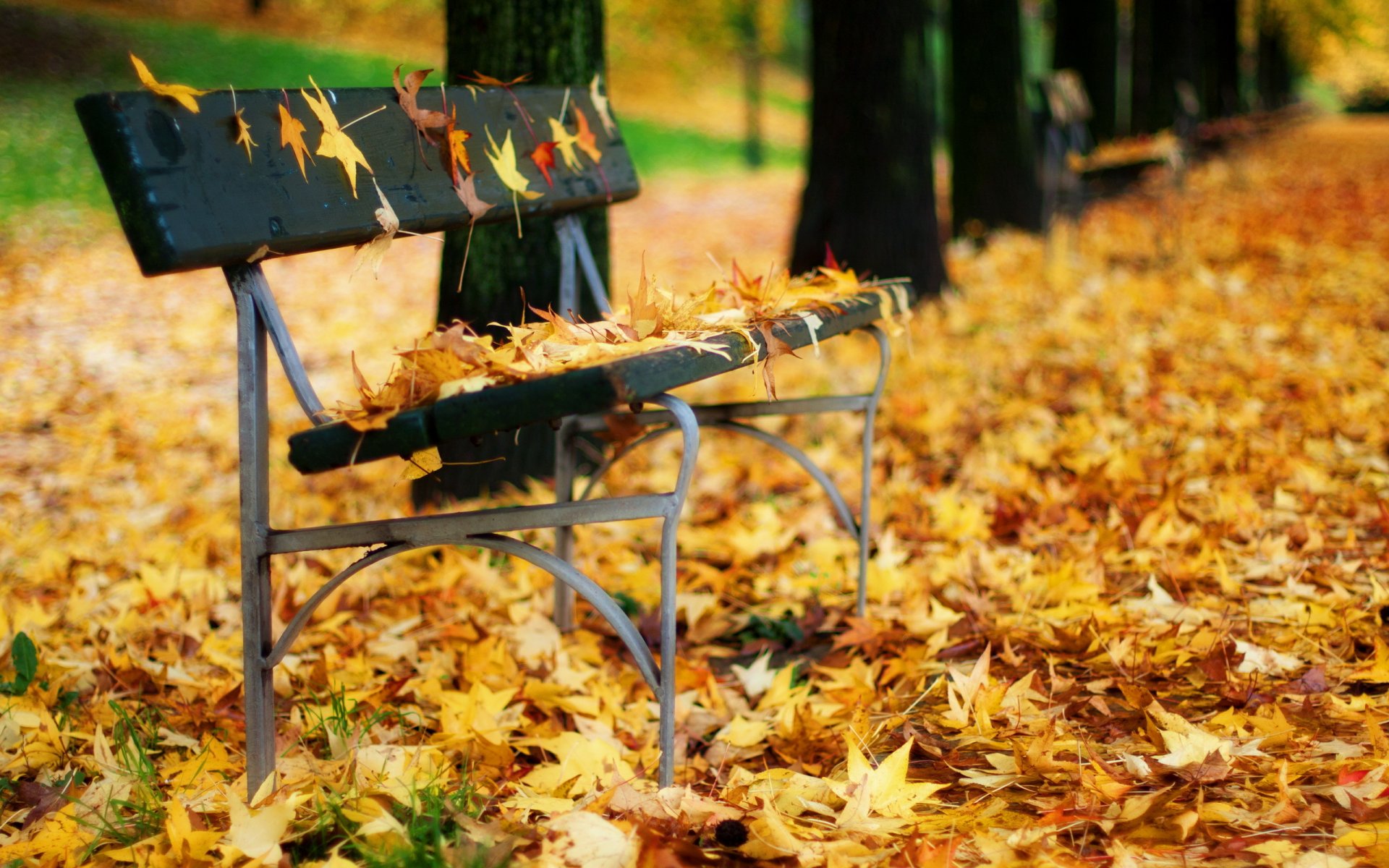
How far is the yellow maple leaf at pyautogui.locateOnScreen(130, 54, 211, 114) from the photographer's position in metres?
1.55

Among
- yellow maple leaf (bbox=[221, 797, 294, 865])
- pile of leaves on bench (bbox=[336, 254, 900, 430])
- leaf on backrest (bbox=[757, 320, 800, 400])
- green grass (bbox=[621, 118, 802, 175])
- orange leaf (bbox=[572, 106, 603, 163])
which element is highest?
green grass (bbox=[621, 118, 802, 175])

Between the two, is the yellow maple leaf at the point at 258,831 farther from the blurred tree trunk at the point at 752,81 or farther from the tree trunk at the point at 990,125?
the blurred tree trunk at the point at 752,81

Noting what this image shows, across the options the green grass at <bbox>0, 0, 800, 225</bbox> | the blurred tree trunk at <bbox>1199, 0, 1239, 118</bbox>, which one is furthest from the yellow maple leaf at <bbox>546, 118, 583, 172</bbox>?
the blurred tree trunk at <bbox>1199, 0, 1239, 118</bbox>

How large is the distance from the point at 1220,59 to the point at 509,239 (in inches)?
703

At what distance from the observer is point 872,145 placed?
222 inches

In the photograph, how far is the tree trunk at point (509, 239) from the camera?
3.23 metres

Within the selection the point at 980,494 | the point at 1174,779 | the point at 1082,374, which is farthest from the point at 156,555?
the point at 1082,374

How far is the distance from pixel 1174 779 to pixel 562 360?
3.58 feet

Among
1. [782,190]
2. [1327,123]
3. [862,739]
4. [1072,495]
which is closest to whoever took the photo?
[862,739]

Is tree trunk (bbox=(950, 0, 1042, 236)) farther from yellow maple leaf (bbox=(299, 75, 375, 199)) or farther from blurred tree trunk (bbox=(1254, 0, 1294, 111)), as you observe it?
blurred tree trunk (bbox=(1254, 0, 1294, 111))

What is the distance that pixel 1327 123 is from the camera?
26.2 m

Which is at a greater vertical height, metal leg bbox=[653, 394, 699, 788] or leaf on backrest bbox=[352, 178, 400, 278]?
leaf on backrest bbox=[352, 178, 400, 278]

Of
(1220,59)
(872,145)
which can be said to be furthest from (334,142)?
(1220,59)

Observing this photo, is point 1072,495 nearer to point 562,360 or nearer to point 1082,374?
point 1082,374
